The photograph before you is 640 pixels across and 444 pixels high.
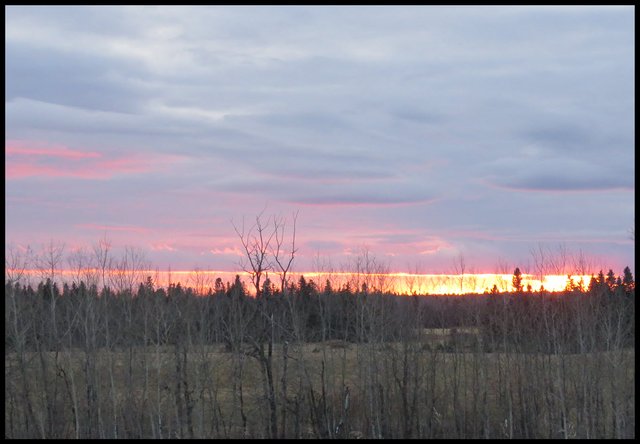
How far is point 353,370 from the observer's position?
35.4 meters

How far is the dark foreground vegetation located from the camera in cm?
2416

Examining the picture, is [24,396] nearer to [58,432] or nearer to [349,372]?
[58,432]

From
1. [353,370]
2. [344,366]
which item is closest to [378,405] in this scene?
[344,366]

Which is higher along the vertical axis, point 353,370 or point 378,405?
point 353,370

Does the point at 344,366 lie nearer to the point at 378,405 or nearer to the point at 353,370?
the point at 378,405

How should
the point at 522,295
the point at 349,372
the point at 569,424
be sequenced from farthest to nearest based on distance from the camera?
the point at 349,372, the point at 522,295, the point at 569,424

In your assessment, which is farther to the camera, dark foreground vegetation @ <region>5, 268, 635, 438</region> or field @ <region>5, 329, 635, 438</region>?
dark foreground vegetation @ <region>5, 268, 635, 438</region>

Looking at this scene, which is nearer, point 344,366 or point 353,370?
point 344,366

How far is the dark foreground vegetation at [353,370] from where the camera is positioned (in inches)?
951

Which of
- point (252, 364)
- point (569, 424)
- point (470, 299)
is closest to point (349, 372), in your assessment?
point (252, 364)

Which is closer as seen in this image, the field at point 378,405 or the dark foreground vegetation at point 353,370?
the field at point 378,405

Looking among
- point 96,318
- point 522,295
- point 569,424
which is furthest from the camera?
point 522,295

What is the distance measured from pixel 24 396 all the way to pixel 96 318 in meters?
6.33

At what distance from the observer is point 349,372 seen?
35.2 meters
